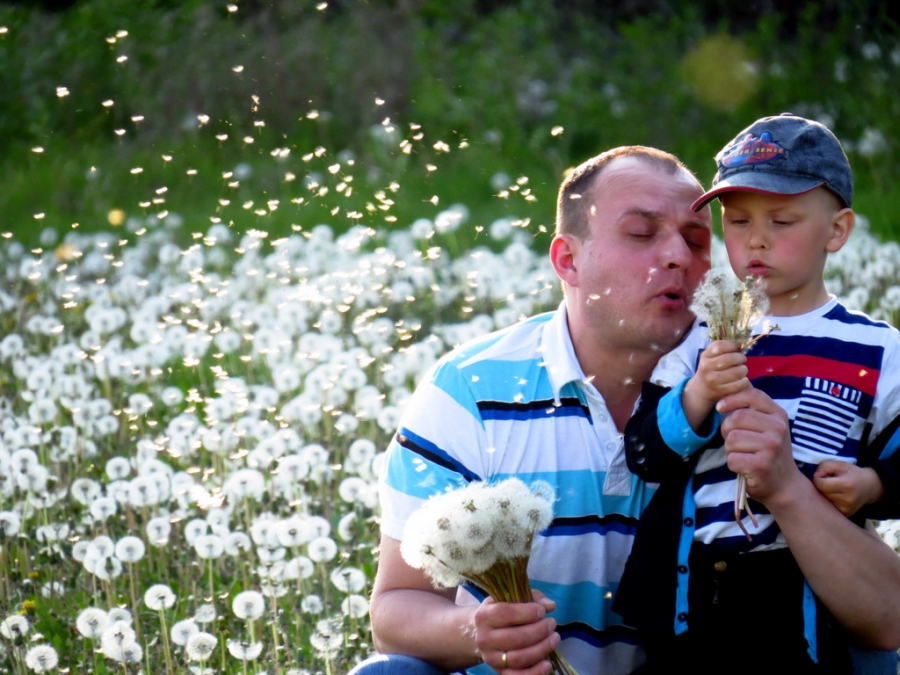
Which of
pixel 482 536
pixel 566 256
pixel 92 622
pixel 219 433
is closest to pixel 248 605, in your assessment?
pixel 92 622

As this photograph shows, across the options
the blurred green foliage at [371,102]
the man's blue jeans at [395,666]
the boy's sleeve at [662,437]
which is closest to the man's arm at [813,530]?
the boy's sleeve at [662,437]

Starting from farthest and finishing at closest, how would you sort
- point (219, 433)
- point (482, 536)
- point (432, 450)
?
point (219, 433)
point (432, 450)
point (482, 536)

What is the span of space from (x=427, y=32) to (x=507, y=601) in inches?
498

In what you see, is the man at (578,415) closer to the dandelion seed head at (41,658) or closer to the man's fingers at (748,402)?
the man's fingers at (748,402)

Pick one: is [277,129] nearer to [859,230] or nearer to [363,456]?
[859,230]

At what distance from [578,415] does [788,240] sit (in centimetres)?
72

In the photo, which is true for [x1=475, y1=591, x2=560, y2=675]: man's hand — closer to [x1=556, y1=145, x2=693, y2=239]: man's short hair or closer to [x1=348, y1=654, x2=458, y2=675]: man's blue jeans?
[x1=348, y1=654, x2=458, y2=675]: man's blue jeans

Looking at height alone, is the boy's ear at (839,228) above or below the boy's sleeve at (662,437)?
above

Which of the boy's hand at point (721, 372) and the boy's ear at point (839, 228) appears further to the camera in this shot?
the boy's ear at point (839, 228)

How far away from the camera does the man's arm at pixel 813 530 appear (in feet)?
9.26

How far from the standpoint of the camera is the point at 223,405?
559 centimetres

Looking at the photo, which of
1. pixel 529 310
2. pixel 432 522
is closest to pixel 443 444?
pixel 432 522

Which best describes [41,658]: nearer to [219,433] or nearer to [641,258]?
[219,433]

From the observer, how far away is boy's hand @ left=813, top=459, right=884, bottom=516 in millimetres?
2898
